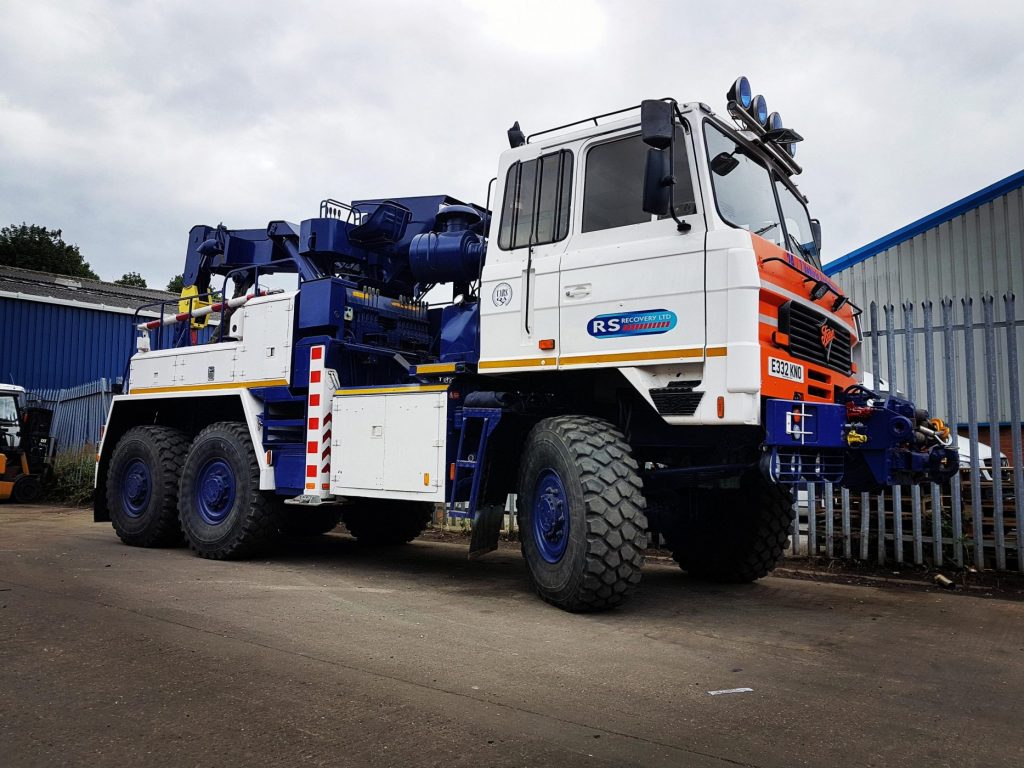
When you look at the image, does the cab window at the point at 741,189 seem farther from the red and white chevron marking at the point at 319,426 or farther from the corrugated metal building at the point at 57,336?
the corrugated metal building at the point at 57,336

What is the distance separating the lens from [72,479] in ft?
56.5

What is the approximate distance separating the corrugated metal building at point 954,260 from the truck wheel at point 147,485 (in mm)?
9760

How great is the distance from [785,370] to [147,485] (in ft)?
24.4

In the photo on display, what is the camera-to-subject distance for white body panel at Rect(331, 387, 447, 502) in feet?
23.0

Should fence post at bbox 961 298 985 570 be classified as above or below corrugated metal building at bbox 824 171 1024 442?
below

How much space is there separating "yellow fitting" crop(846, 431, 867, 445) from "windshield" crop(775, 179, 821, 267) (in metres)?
1.59

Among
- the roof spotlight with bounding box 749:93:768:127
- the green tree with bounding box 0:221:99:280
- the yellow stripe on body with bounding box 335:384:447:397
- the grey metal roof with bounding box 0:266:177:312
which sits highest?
the green tree with bounding box 0:221:99:280

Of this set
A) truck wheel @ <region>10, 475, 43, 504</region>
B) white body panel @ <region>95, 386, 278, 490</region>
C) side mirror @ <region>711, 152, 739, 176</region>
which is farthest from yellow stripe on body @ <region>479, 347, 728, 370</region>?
truck wheel @ <region>10, 475, 43, 504</region>

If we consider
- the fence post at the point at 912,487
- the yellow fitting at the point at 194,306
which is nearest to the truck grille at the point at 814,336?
the fence post at the point at 912,487

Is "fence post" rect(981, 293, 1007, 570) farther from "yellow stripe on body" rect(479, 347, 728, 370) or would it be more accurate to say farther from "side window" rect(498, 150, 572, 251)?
"side window" rect(498, 150, 572, 251)

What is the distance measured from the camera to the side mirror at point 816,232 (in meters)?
7.50

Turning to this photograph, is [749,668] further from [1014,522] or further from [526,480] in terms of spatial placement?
[1014,522]

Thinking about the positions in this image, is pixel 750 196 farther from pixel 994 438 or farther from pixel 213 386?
pixel 213 386

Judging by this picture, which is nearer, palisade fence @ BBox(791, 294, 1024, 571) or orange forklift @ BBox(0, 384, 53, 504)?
palisade fence @ BBox(791, 294, 1024, 571)
